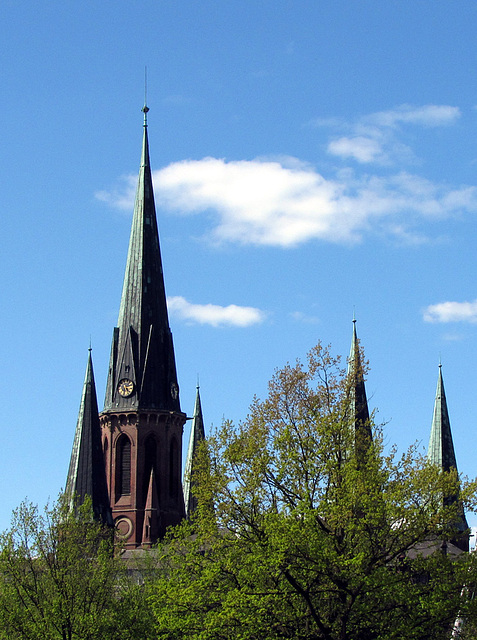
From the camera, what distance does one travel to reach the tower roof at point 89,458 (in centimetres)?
8756

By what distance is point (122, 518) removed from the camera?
306 feet

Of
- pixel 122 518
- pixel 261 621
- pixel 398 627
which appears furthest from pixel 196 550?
pixel 122 518

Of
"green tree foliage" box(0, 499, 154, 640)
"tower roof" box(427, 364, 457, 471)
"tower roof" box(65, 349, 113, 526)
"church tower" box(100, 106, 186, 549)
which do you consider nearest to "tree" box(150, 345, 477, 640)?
"green tree foliage" box(0, 499, 154, 640)

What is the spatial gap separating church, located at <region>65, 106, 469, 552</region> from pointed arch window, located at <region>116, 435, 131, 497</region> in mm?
79

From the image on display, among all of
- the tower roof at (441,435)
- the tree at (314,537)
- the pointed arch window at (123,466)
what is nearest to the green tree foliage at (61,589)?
the tree at (314,537)

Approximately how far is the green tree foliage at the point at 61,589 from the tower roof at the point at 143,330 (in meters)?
39.5

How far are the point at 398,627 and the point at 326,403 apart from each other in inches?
346

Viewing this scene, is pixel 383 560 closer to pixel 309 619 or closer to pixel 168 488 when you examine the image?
pixel 309 619

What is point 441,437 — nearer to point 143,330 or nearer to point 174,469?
point 174,469

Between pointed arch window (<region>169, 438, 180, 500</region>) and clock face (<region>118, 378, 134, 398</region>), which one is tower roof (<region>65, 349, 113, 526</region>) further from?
pointed arch window (<region>169, 438, 180, 500</region>)

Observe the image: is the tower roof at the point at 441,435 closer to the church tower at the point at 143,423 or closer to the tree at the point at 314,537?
the church tower at the point at 143,423

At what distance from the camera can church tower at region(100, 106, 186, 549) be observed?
93.8 metres

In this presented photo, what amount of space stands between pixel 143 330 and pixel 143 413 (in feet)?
→ 22.2

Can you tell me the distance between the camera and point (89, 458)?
88.3 metres
